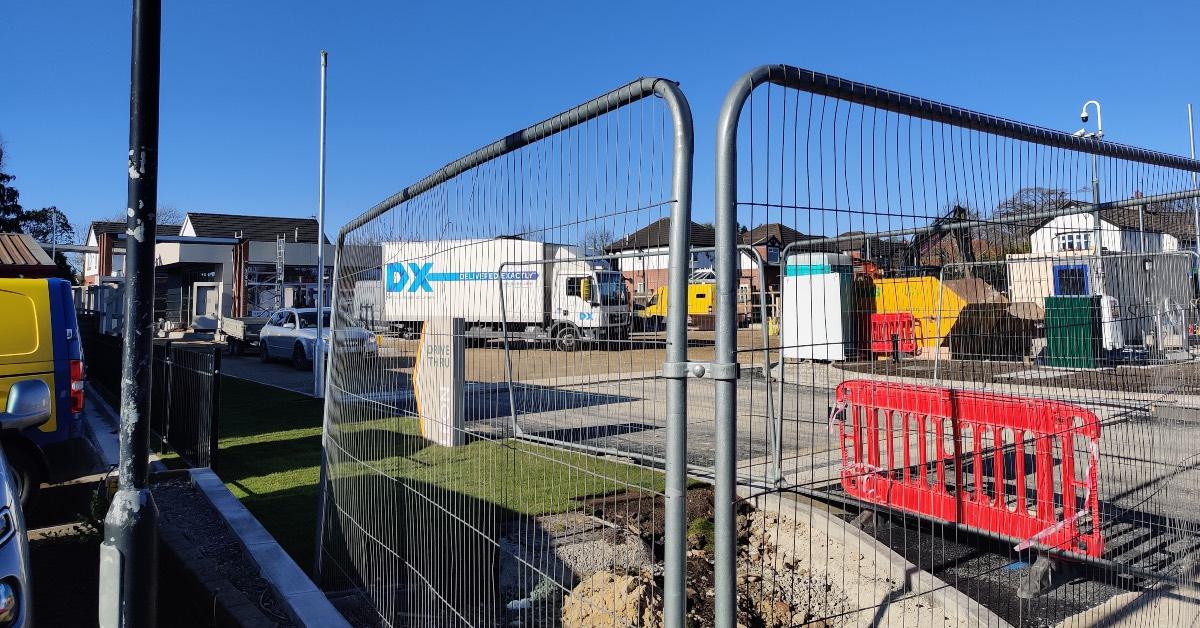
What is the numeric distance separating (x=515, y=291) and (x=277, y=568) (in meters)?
3.25

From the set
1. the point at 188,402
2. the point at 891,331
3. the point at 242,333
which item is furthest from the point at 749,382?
the point at 242,333

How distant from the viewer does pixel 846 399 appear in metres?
5.35

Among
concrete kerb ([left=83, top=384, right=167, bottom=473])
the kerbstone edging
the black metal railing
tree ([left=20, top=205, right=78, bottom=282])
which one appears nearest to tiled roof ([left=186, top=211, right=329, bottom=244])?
tree ([left=20, top=205, right=78, bottom=282])

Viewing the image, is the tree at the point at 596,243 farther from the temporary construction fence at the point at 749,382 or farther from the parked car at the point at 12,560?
the parked car at the point at 12,560

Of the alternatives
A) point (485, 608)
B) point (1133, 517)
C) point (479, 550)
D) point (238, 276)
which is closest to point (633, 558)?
point (485, 608)

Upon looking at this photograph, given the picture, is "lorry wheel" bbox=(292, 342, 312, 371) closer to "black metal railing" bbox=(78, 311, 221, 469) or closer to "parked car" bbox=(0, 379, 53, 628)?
"black metal railing" bbox=(78, 311, 221, 469)

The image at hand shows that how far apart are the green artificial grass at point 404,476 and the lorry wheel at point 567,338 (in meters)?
0.36

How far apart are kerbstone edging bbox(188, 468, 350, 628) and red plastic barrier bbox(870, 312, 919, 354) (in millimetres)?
2926

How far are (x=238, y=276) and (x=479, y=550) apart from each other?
121ft

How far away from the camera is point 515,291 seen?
2561mm

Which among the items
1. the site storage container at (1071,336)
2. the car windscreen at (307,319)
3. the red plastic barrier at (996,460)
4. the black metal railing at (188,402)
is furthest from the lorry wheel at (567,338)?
the car windscreen at (307,319)

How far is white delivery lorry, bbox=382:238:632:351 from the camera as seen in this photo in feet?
7.57

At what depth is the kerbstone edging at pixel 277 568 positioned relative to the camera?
4025 mm

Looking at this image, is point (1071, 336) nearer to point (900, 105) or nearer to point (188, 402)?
point (900, 105)
